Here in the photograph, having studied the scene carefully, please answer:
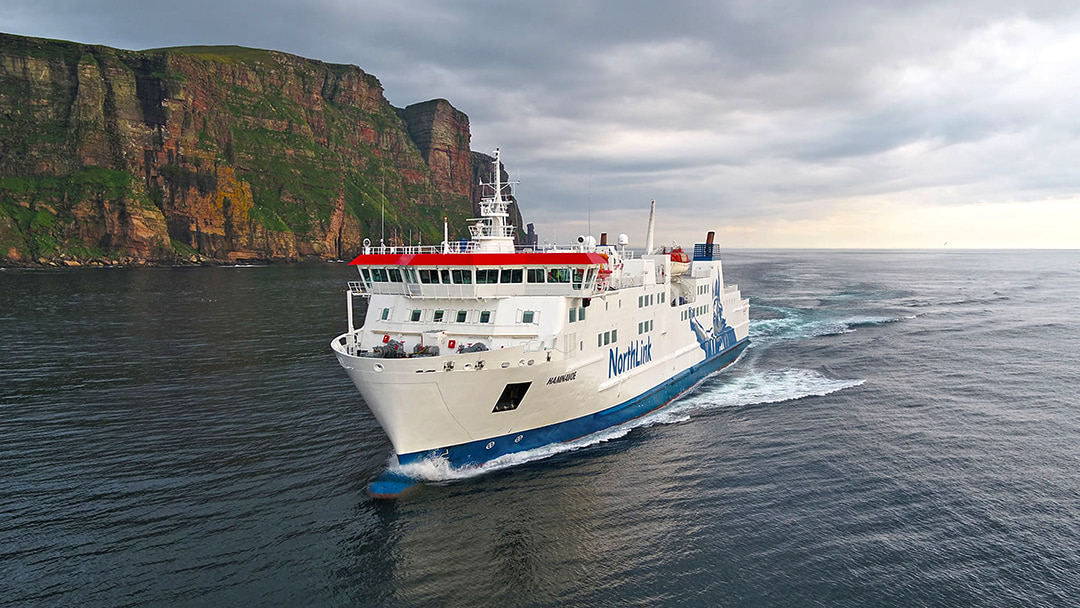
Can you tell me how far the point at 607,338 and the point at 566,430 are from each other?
4.17 m

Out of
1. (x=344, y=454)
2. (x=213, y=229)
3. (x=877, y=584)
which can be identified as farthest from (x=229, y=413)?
(x=213, y=229)

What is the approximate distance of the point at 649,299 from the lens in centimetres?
2761

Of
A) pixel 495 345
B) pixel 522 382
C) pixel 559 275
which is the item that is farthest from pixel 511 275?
pixel 522 382

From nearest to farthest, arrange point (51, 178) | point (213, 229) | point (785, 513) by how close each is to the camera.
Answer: point (785, 513) < point (51, 178) < point (213, 229)

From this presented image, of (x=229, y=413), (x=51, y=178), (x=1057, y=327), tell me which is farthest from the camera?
(x=51, y=178)

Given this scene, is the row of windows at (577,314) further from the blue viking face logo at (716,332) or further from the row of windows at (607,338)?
the blue viking face logo at (716,332)

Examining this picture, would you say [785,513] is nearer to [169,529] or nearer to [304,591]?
[304,591]

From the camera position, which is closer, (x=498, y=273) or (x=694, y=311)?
(x=498, y=273)

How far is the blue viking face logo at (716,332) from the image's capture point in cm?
3475

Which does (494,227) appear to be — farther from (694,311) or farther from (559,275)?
(694,311)

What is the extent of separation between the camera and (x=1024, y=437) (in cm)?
2342

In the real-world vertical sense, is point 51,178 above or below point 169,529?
above

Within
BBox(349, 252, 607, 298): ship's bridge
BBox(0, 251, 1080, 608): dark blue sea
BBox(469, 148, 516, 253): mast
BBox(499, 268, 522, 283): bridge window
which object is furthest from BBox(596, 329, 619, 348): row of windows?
BBox(469, 148, 516, 253): mast

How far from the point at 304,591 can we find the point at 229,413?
15.4 meters
